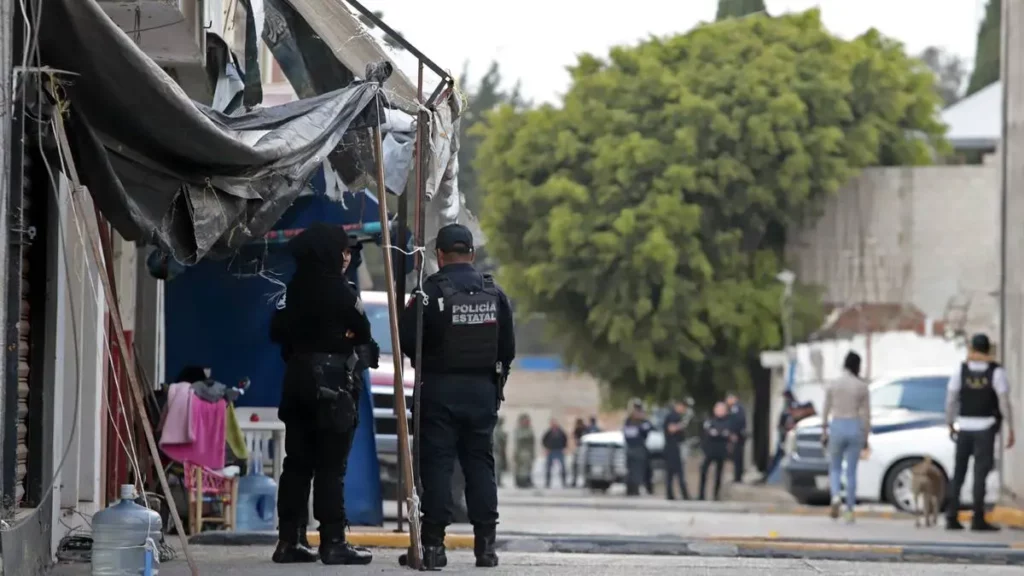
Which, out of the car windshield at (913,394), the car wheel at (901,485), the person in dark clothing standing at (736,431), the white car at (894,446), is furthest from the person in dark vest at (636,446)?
the car wheel at (901,485)

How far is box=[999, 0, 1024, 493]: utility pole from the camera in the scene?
19516mm

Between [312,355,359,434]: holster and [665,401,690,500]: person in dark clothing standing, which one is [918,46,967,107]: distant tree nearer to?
[665,401,690,500]: person in dark clothing standing

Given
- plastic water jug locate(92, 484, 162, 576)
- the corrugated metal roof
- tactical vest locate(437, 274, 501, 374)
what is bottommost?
plastic water jug locate(92, 484, 162, 576)

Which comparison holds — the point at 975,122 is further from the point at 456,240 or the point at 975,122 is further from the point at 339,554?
the point at 339,554

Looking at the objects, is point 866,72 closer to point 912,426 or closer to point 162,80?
point 912,426

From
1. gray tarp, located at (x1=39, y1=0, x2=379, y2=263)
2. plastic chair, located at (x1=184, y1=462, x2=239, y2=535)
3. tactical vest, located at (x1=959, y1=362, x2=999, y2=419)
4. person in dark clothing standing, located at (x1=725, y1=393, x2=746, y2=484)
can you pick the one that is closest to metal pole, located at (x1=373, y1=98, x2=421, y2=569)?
gray tarp, located at (x1=39, y1=0, x2=379, y2=263)

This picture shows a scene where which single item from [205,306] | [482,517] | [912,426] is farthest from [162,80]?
[912,426]

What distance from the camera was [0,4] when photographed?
787 centimetres

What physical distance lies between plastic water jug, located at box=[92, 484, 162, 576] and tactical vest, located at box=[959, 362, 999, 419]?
990 cm

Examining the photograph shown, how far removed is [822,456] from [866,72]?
21285mm

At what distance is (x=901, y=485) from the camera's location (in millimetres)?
21266

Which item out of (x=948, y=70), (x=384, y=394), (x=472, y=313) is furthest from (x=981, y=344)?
(x=948, y=70)

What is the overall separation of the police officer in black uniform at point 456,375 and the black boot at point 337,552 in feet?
1.38

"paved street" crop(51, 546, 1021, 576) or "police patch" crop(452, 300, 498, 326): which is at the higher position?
"police patch" crop(452, 300, 498, 326)
